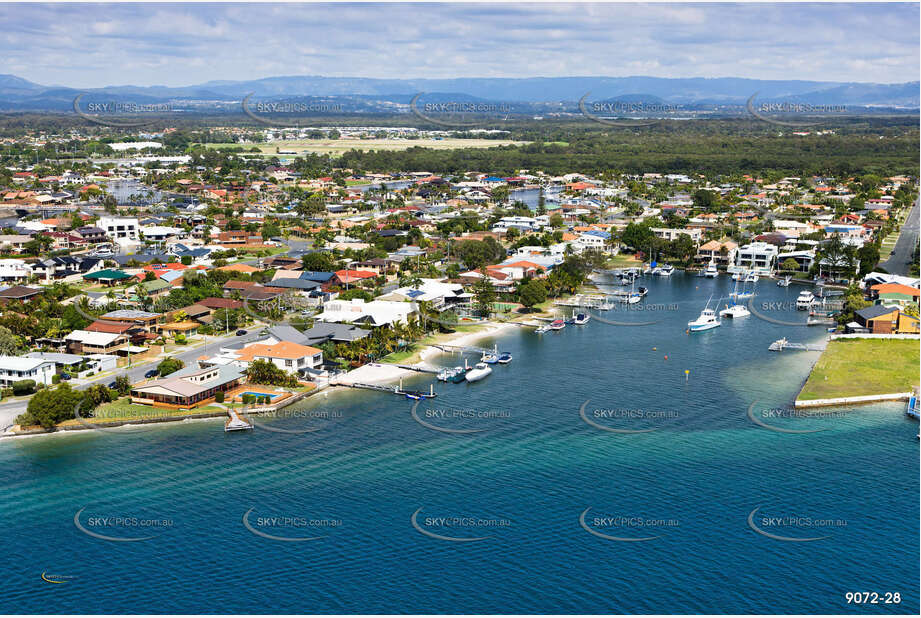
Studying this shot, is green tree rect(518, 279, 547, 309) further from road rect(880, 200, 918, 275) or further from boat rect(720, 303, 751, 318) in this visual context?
road rect(880, 200, 918, 275)

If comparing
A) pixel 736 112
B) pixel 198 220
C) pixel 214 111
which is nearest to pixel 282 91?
pixel 214 111

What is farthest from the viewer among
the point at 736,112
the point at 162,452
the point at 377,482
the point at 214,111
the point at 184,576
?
the point at 214,111

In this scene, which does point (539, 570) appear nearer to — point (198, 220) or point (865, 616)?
point (865, 616)

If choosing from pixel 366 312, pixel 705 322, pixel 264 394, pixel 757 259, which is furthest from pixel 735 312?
pixel 264 394

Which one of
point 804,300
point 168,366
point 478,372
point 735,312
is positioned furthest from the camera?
point 804,300

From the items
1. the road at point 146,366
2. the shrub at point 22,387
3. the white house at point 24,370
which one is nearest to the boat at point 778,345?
the road at point 146,366

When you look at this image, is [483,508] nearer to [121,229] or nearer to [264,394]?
[264,394]
